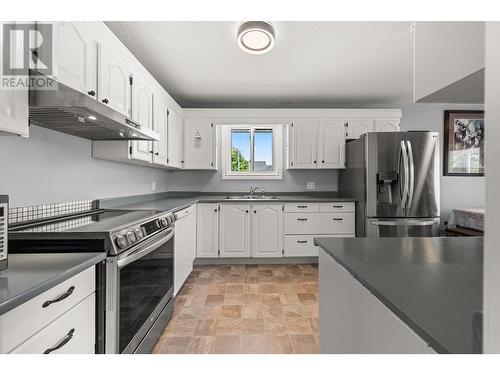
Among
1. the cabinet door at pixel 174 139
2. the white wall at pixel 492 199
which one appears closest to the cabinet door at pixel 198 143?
the cabinet door at pixel 174 139

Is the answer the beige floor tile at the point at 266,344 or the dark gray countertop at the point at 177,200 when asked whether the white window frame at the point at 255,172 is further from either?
the beige floor tile at the point at 266,344

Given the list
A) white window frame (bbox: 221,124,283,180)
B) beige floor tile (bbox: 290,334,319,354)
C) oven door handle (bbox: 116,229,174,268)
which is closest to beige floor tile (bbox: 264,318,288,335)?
beige floor tile (bbox: 290,334,319,354)

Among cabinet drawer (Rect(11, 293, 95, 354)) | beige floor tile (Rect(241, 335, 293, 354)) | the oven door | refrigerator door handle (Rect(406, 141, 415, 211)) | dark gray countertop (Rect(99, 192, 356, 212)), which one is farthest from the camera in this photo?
refrigerator door handle (Rect(406, 141, 415, 211))

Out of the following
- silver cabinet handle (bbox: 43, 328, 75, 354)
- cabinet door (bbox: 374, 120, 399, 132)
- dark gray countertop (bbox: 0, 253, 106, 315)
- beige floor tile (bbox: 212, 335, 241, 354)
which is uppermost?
cabinet door (bbox: 374, 120, 399, 132)

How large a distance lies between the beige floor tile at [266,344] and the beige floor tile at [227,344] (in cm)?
4

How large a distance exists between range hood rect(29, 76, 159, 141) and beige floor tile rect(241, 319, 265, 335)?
5.33 ft

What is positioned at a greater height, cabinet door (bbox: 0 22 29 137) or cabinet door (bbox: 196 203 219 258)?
cabinet door (bbox: 0 22 29 137)

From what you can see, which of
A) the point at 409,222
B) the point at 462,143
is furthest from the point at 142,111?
the point at 462,143

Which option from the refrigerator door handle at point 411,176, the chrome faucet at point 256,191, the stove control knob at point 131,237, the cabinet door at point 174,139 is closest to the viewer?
the stove control knob at point 131,237

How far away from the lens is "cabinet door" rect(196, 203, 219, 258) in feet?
12.5

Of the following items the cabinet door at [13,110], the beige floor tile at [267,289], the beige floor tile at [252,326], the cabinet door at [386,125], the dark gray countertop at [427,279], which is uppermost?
the cabinet door at [386,125]

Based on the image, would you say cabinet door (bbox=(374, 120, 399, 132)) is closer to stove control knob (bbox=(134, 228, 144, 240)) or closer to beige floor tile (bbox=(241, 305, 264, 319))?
beige floor tile (bbox=(241, 305, 264, 319))

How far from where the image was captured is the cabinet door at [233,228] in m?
3.83

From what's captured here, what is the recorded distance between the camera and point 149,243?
1831mm
